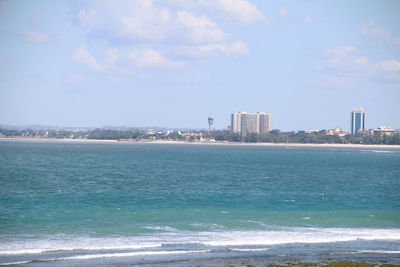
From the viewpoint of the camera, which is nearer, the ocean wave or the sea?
the sea

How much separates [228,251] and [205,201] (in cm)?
2007

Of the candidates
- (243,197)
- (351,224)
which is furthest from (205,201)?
(351,224)

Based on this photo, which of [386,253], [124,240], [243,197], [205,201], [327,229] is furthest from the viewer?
[243,197]

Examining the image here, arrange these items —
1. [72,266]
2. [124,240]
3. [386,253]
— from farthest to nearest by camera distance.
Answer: [124,240], [386,253], [72,266]

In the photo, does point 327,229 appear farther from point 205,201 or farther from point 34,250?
point 34,250

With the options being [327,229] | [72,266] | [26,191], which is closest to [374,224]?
[327,229]

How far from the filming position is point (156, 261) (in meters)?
22.2

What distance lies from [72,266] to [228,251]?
310 inches

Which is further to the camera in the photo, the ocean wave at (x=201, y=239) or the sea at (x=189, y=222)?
the ocean wave at (x=201, y=239)

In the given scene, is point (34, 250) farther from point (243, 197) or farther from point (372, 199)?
point (372, 199)

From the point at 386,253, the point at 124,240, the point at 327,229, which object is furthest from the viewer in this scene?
the point at 327,229

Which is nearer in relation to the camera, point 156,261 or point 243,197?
point 156,261

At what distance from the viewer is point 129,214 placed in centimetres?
3666

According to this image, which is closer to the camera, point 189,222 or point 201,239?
point 201,239
